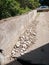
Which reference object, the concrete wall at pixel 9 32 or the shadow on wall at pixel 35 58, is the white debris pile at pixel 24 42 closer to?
the concrete wall at pixel 9 32

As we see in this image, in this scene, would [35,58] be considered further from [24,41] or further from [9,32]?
[24,41]

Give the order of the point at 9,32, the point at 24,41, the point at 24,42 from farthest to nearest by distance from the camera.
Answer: the point at 24,41, the point at 24,42, the point at 9,32

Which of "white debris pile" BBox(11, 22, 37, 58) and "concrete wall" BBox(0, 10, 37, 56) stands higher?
"concrete wall" BBox(0, 10, 37, 56)

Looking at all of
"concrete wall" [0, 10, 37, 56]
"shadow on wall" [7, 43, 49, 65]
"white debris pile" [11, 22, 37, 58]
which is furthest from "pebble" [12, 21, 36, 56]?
"shadow on wall" [7, 43, 49, 65]

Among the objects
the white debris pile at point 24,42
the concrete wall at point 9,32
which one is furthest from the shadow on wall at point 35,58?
the concrete wall at point 9,32

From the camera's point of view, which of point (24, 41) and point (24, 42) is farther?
point (24, 41)

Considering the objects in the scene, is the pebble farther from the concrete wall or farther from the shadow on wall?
the shadow on wall

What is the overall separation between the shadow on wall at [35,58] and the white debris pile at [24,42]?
550mm

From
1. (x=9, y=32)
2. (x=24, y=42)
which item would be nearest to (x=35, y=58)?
(x=9, y=32)

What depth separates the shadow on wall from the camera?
10082 mm

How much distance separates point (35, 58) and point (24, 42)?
2548mm

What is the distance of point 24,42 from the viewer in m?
12.9

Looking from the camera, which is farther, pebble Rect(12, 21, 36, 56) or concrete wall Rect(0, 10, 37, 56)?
pebble Rect(12, 21, 36, 56)

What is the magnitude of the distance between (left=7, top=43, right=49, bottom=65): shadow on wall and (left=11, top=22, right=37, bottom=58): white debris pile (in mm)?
550
